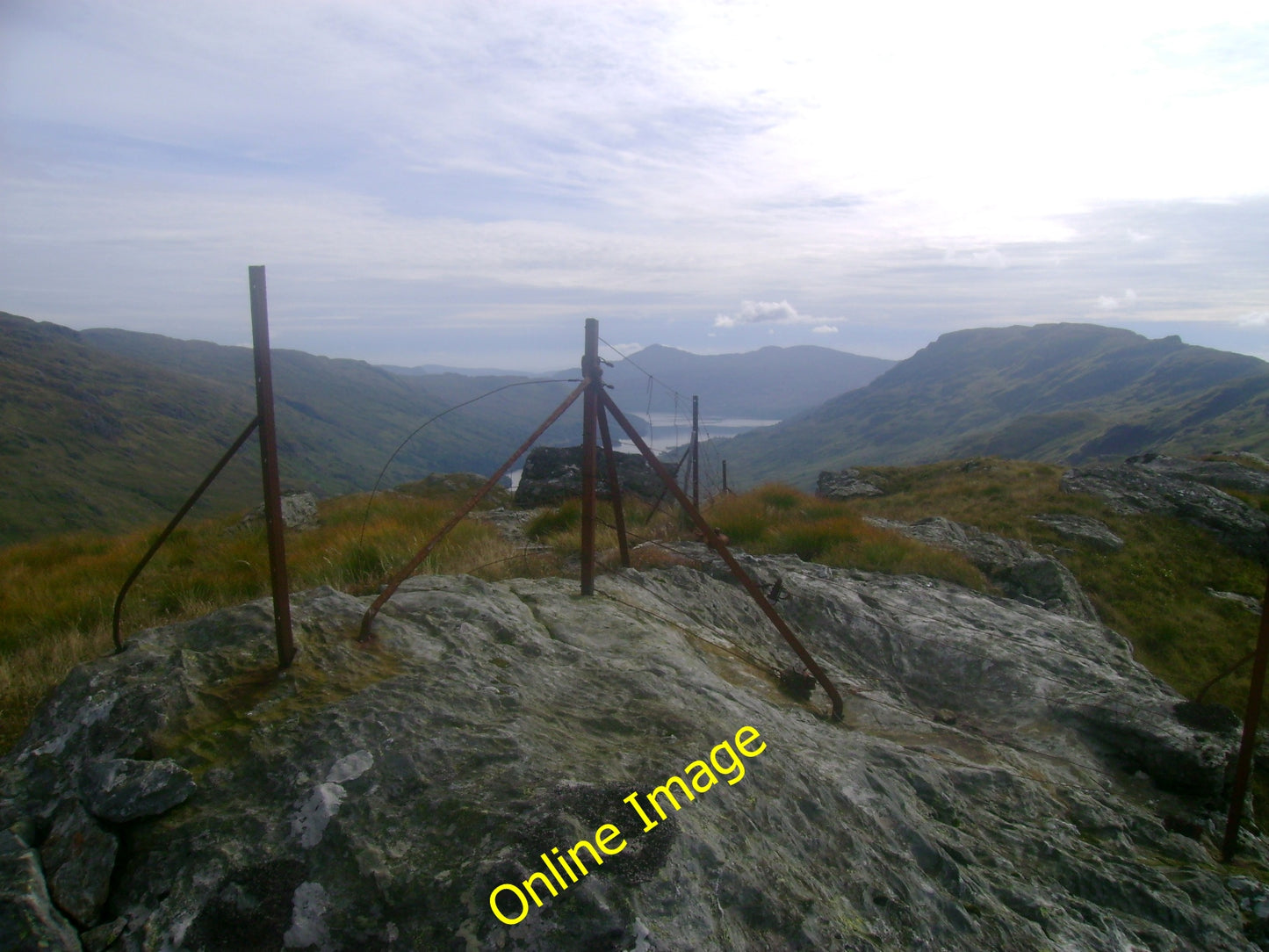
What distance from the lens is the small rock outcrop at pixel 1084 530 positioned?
606 inches

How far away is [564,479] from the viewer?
19812 mm

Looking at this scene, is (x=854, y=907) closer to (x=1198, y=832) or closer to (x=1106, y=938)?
(x=1106, y=938)

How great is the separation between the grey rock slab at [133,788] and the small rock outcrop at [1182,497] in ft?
65.8

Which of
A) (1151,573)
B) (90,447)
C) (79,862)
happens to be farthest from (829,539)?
(90,447)

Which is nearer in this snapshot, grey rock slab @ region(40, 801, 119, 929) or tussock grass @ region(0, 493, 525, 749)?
grey rock slab @ region(40, 801, 119, 929)

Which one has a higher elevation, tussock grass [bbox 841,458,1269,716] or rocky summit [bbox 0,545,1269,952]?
rocky summit [bbox 0,545,1269,952]

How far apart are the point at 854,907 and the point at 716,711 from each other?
4.71ft

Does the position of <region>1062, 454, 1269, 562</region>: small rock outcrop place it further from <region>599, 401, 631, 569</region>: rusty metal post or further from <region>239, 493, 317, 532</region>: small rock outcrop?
<region>239, 493, 317, 532</region>: small rock outcrop

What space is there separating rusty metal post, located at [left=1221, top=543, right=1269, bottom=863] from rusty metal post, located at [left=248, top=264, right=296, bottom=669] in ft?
23.4

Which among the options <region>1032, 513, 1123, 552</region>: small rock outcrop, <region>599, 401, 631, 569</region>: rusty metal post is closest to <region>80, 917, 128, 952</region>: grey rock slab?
<region>599, 401, 631, 569</region>: rusty metal post

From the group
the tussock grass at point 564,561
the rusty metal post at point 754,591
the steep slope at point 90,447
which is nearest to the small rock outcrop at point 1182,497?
the tussock grass at point 564,561

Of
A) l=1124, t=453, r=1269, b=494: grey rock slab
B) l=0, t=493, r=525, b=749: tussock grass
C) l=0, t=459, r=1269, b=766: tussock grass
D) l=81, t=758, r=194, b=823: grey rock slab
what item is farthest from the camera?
l=1124, t=453, r=1269, b=494: grey rock slab

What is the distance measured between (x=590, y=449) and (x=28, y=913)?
188 inches

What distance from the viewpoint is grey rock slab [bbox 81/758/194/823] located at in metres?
3.09
